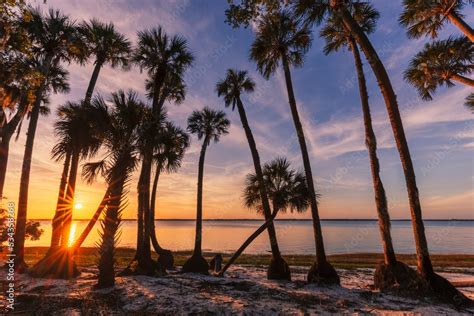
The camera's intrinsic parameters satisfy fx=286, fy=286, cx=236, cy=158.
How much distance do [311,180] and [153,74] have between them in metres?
11.1

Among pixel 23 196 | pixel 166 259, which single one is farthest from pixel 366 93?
pixel 23 196

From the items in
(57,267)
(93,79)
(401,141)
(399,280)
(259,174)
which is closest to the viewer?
(399,280)

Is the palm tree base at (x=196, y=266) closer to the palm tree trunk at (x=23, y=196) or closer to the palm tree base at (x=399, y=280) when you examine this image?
the palm tree trunk at (x=23, y=196)

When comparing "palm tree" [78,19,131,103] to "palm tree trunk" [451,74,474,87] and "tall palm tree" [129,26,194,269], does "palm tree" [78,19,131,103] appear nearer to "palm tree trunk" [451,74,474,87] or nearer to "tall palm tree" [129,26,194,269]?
"tall palm tree" [129,26,194,269]

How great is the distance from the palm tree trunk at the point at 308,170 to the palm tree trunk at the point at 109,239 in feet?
29.8

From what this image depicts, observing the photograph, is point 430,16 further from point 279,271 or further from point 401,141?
point 279,271

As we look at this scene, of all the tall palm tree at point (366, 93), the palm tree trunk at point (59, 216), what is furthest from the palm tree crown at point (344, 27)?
the palm tree trunk at point (59, 216)

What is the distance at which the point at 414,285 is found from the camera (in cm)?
1057

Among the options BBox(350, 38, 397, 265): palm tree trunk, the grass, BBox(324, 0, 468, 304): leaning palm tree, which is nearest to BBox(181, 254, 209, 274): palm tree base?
the grass

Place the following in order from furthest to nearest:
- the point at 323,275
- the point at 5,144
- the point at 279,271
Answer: the point at 279,271 < the point at 5,144 < the point at 323,275

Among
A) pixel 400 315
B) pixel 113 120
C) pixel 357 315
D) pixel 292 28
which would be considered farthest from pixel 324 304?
pixel 292 28

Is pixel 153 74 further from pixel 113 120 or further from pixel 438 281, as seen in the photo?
pixel 438 281

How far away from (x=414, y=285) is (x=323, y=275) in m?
3.73

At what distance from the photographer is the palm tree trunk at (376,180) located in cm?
1243
